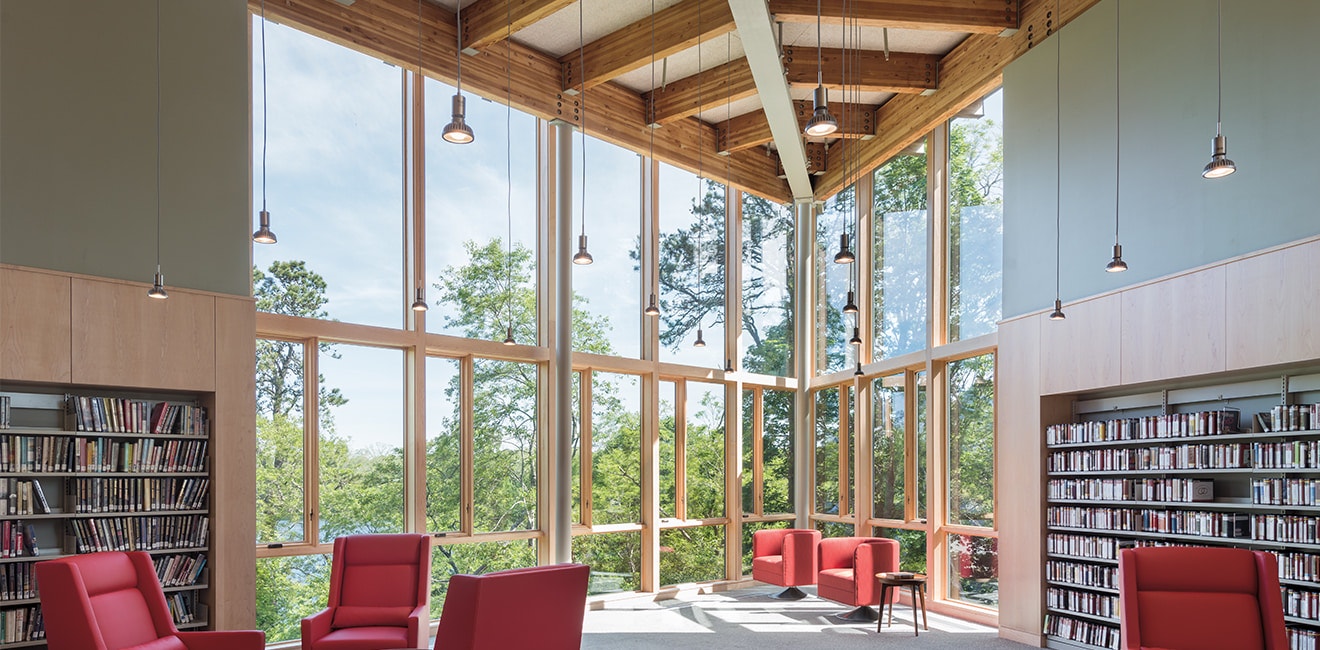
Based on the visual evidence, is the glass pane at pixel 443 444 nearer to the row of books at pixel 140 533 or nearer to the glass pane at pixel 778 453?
the row of books at pixel 140 533

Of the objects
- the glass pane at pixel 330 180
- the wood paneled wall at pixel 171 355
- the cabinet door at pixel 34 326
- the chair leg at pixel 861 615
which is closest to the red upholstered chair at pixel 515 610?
the wood paneled wall at pixel 171 355

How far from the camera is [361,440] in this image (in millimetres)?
7848

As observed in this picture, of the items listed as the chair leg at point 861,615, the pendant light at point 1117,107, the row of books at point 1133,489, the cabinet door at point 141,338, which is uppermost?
the pendant light at point 1117,107

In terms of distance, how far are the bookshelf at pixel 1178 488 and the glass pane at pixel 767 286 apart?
4.72 m

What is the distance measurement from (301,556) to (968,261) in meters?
6.90

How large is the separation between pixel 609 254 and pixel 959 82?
413 centimetres

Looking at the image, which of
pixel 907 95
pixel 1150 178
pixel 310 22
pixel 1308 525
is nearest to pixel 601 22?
pixel 310 22

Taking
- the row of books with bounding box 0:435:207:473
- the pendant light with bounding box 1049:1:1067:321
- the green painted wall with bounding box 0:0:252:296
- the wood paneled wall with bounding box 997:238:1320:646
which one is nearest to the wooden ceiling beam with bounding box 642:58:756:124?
the pendant light with bounding box 1049:1:1067:321

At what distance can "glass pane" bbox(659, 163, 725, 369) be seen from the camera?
11.0 meters

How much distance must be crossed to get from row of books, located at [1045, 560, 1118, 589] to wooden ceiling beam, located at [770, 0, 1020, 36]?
470 cm

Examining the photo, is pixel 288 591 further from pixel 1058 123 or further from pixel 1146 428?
pixel 1058 123

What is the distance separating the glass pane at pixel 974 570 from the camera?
877 centimetres

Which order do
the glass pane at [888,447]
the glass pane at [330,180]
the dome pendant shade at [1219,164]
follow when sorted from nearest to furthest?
the dome pendant shade at [1219,164] → the glass pane at [330,180] → the glass pane at [888,447]

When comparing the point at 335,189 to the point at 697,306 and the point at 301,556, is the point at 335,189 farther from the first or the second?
the point at 697,306
